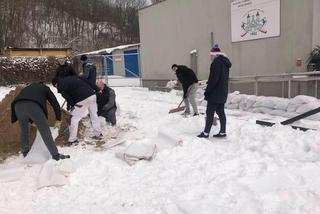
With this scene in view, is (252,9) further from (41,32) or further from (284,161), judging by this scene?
(41,32)

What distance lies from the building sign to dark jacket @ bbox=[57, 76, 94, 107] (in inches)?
266

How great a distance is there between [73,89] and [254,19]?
7280 millimetres

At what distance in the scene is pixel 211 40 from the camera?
574 inches

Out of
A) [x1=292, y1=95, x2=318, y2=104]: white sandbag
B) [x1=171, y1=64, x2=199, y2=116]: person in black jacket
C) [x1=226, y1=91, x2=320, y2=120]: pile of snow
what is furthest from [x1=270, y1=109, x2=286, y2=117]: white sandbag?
[x1=171, y1=64, x2=199, y2=116]: person in black jacket

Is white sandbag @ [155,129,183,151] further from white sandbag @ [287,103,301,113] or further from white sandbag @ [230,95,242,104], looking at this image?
white sandbag @ [230,95,242,104]

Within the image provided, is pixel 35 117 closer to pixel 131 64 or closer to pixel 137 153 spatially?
pixel 137 153

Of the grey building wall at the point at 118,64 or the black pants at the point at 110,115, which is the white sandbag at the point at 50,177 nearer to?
the black pants at the point at 110,115

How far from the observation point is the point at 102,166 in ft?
19.1

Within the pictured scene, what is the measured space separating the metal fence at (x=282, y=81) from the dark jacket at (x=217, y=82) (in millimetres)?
A: 3532

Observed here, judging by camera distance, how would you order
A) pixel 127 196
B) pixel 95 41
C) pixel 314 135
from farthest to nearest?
1. pixel 95 41
2. pixel 314 135
3. pixel 127 196

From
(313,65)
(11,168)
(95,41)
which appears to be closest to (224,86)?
(11,168)

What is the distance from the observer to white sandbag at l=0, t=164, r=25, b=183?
547 cm

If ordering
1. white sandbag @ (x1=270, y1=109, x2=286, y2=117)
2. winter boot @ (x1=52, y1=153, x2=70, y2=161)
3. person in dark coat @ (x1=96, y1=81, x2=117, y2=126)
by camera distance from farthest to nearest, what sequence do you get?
white sandbag @ (x1=270, y1=109, x2=286, y2=117)
person in dark coat @ (x1=96, y1=81, x2=117, y2=126)
winter boot @ (x1=52, y1=153, x2=70, y2=161)

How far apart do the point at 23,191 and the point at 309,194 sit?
333 cm
